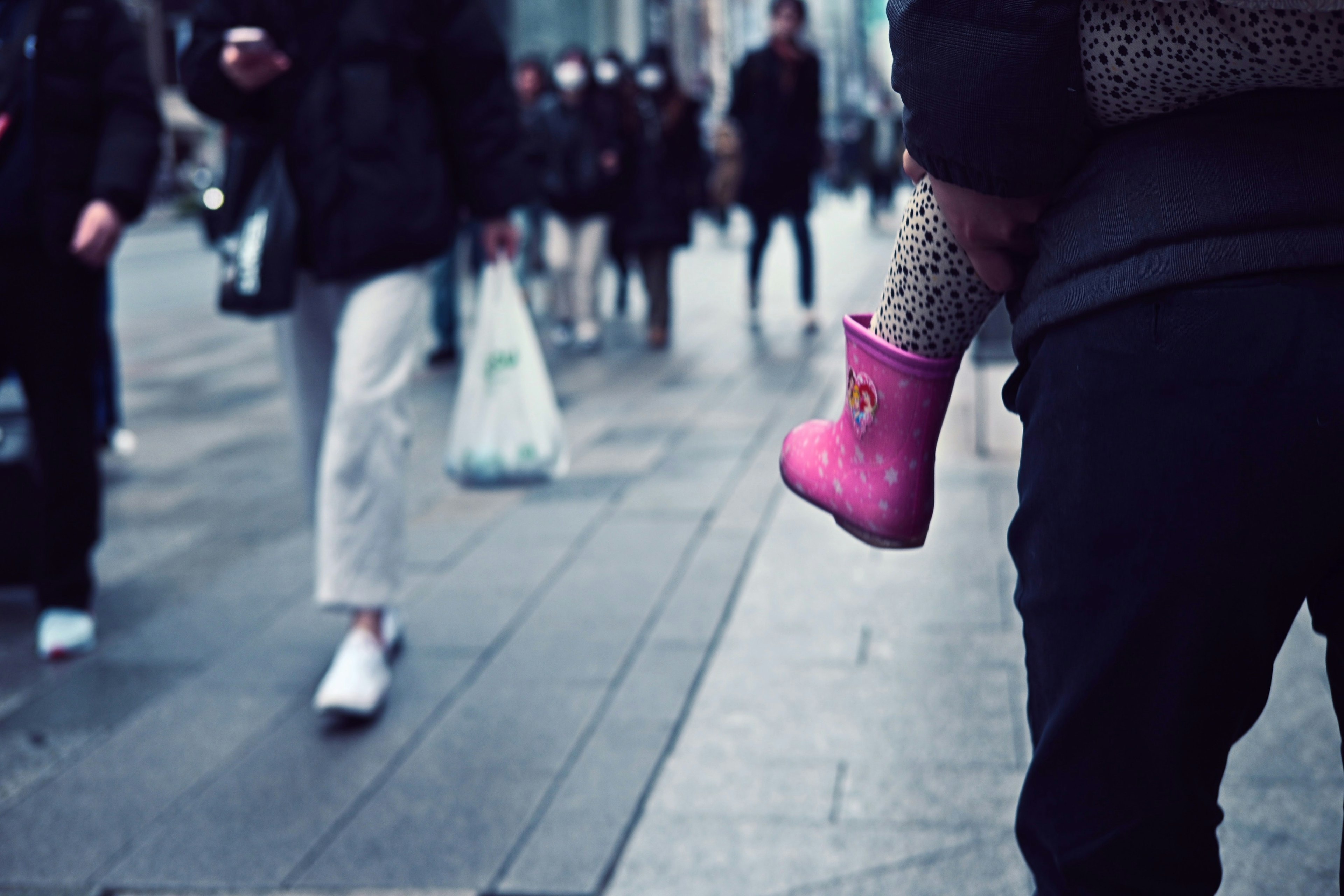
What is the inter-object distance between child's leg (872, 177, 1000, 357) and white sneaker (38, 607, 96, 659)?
3048 mm

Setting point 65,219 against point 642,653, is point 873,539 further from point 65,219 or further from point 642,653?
point 65,219

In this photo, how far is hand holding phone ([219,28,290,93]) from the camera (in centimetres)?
319

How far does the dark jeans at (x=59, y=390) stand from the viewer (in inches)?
151

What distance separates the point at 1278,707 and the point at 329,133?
2386 mm

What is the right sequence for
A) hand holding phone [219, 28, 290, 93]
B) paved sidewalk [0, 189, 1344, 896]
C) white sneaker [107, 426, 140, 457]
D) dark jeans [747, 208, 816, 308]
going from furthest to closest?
dark jeans [747, 208, 816, 308] < white sneaker [107, 426, 140, 457] < hand holding phone [219, 28, 290, 93] < paved sidewalk [0, 189, 1344, 896]

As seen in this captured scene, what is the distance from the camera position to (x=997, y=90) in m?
1.21

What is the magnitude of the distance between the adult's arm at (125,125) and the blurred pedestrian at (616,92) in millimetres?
5660

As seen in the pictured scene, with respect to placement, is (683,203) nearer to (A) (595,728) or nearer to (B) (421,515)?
(B) (421,515)

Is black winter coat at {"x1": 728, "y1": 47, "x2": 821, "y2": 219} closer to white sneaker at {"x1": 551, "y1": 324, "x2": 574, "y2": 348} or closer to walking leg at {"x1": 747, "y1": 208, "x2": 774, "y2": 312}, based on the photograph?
walking leg at {"x1": 747, "y1": 208, "x2": 774, "y2": 312}

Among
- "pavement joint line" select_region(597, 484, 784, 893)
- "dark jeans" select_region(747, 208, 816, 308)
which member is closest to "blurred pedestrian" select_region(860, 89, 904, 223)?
"dark jeans" select_region(747, 208, 816, 308)

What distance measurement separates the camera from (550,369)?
28.2 feet

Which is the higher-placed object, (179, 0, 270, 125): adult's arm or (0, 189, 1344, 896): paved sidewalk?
(179, 0, 270, 125): adult's arm

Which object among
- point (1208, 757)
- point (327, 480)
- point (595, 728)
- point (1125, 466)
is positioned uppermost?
point (1125, 466)

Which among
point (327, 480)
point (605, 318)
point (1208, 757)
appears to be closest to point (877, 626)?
point (327, 480)
